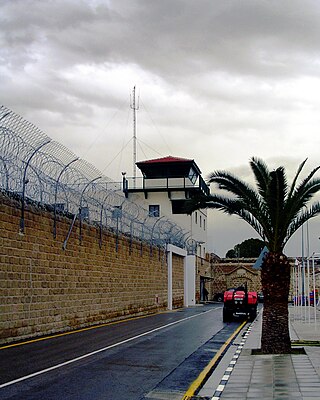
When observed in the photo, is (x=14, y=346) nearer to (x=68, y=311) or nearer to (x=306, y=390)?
(x=68, y=311)

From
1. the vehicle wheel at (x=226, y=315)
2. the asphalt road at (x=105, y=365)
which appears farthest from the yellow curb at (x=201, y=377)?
the vehicle wheel at (x=226, y=315)

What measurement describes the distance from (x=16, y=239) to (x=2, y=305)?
6.41 ft

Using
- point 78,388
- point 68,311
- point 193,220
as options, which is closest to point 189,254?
point 193,220

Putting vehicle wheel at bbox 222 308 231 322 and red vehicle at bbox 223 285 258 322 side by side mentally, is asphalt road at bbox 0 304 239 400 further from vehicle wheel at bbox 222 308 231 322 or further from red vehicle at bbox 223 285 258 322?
red vehicle at bbox 223 285 258 322

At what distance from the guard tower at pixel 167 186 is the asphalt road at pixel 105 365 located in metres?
Result: 35.6

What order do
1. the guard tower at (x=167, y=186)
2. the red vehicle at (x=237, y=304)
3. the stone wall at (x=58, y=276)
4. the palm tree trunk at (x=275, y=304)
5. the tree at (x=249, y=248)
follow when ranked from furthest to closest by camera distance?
the tree at (x=249, y=248) → the guard tower at (x=167, y=186) → the red vehicle at (x=237, y=304) → the stone wall at (x=58, y=276) → the palm tree trunk at (x=275, y=304)

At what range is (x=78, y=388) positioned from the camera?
9.80m

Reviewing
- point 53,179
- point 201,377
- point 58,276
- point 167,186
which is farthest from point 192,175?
point 201,377

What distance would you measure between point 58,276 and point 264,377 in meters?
11.3

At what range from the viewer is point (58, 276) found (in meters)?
20.9

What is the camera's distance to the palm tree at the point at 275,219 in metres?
14.8

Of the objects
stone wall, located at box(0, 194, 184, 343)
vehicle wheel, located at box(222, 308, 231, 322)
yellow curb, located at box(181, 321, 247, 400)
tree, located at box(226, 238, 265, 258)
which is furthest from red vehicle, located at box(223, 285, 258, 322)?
tree, located at box(226, 238, 265, 258)

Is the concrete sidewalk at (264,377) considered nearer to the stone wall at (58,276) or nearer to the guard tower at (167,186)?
the stone wall at (58,276)

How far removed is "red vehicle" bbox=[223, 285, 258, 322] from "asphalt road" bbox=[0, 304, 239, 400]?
8.73 m
